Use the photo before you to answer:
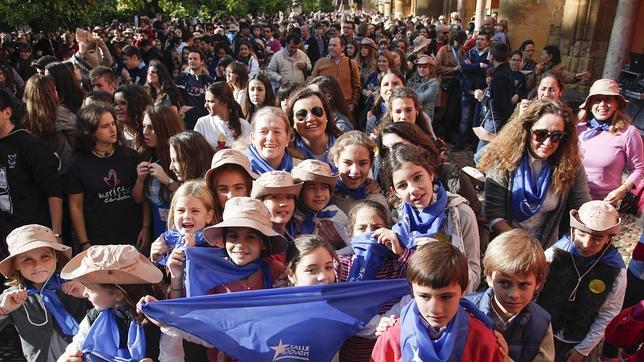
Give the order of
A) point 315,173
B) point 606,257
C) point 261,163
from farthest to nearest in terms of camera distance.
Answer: point 261,163 < point 315,173 < point 606,257

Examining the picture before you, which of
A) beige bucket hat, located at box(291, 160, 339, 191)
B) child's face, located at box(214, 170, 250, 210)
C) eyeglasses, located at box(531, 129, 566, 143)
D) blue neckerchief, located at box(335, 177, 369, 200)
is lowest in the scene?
blue neckerchief, located at box(335, 177, 369, 200)

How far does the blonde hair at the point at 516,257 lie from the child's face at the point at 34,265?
94.0 inches

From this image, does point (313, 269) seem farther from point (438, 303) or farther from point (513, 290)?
point (513, 290)

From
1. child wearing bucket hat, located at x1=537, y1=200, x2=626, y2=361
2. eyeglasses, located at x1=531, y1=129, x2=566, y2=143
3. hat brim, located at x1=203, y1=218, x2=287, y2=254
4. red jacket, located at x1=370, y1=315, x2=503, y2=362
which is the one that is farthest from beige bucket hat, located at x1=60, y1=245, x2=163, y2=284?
eyeglasses, located at x1=531, y1=129, x2=566, y2=143

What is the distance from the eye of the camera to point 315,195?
341 cm

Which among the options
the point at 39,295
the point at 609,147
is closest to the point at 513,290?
the point at 609,147

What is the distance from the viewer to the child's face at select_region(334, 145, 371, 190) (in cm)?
359

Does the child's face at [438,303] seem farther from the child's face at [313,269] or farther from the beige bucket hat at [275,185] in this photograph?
the beige bucket hat at [275,185]

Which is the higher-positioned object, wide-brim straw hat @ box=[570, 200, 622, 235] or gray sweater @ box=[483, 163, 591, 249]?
wide-brim straw hat @ box=[570, 200, 622, 235]

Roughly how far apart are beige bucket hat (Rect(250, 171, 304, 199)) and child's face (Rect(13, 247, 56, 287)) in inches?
48.1

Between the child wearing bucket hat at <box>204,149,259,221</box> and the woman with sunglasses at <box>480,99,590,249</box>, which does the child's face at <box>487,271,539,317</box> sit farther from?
the child wearing bucket hat at <box>204,149,259,221</box>

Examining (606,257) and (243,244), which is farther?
(606,257)

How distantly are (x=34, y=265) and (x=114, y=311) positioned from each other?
2.58 ft

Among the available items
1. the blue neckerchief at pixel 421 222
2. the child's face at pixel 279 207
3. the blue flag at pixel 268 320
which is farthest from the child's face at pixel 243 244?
the blue neckerchief at pixel 421 222
